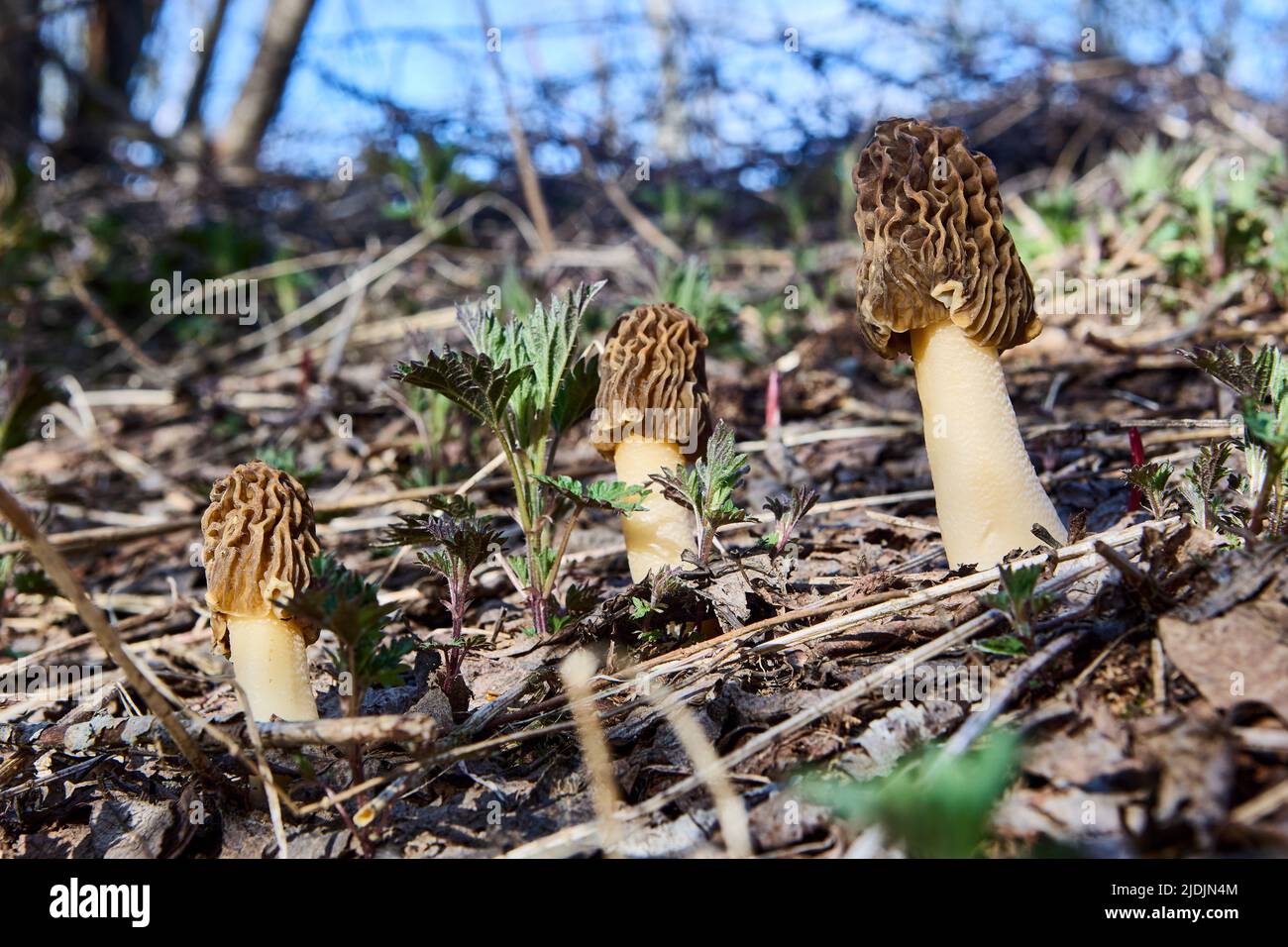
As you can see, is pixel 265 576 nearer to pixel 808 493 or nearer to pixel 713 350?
pixel 808 493

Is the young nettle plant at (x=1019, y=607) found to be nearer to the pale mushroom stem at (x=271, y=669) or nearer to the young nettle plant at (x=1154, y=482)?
the young nettle plant at (x=1154, y=482)

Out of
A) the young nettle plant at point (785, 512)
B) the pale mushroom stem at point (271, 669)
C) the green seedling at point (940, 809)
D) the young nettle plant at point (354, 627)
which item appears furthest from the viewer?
the young nettle plant at point (785, 512)

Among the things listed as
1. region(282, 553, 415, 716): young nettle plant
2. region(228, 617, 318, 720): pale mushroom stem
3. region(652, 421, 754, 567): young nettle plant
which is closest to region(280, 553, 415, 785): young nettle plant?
region(282, 553, 415, 716): young nettle plant

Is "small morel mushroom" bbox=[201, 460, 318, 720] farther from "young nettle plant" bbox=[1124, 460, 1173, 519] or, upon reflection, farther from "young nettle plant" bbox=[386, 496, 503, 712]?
"young nettle plant" bbox=[1124, 460, 1173, 519]

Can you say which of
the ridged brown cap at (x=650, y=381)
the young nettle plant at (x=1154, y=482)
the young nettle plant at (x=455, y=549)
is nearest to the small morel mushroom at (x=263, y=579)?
the young nettle plant at (x=455, y=549)

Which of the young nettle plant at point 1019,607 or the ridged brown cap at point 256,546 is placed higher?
the ridged brown cap at point 256,546

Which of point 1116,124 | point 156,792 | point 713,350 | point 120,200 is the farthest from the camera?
point 120,200
